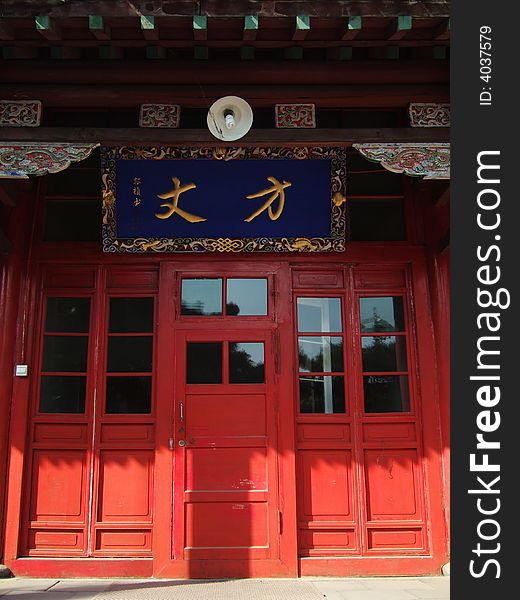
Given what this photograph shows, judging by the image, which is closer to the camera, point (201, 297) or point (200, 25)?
point (200, 25)

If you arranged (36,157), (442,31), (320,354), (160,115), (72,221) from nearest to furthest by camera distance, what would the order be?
(442,31) < (36,157) < (160,115) < (320,354) < (72,221)

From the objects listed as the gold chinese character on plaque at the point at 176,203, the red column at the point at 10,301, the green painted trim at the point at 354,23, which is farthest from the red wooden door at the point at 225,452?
the green painted trim at the point at 354,23

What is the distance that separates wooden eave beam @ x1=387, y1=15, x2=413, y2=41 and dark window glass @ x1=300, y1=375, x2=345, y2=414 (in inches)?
101

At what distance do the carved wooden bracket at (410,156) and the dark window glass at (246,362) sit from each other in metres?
1.73

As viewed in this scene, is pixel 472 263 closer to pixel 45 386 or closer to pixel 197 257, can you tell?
pixel 197 257

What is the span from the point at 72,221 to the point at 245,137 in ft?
6.07

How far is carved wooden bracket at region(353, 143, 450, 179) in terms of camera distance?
4.02 metres

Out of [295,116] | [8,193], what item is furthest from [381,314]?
[8,193]

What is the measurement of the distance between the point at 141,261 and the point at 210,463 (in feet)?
5.76

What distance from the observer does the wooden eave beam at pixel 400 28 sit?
3.41 m

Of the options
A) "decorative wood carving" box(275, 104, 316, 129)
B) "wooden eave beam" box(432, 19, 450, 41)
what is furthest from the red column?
"wooden eave beam" box(432, 19, 450, 41)

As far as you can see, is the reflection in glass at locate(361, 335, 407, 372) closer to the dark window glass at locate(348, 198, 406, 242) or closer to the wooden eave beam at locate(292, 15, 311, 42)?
the dark window glass at locate(348, 198, 406, 242)

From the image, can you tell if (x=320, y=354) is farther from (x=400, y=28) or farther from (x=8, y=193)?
(x=8, y=193)

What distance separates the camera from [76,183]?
502cm
